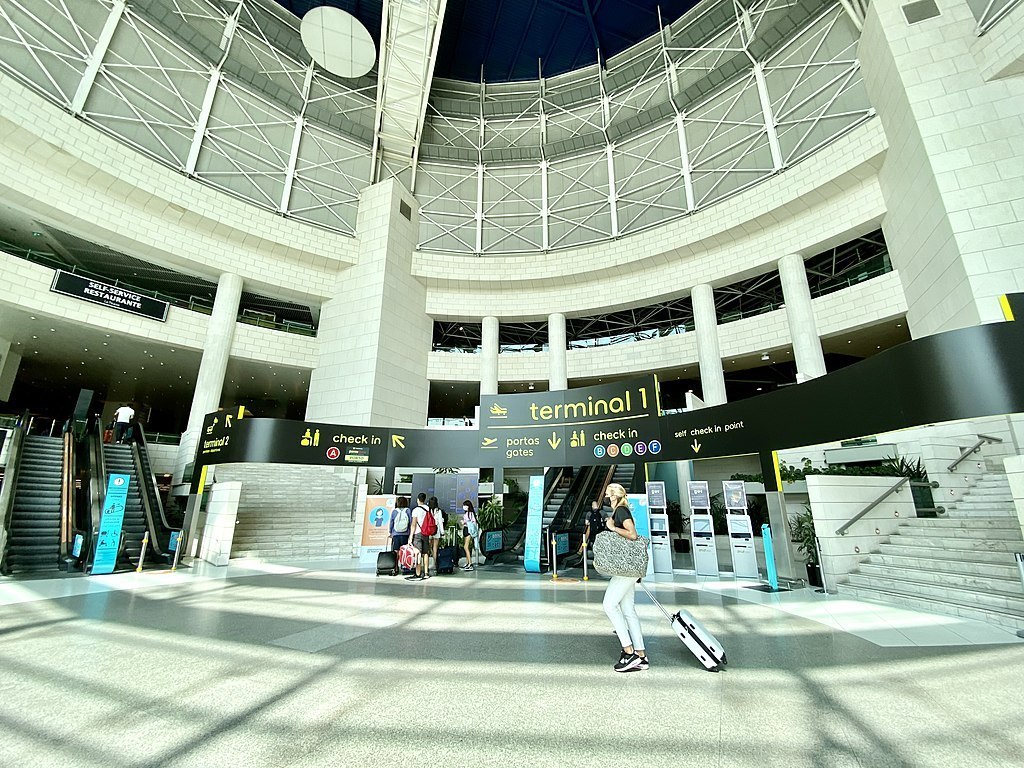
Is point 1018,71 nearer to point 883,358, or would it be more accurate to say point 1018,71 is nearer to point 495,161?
point 883,358

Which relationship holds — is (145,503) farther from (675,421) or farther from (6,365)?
(6,365)

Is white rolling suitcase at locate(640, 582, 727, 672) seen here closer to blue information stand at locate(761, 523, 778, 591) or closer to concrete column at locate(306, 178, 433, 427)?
blue information stand at locate(761, 523, 778, 591)

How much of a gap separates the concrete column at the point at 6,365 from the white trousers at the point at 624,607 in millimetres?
26391

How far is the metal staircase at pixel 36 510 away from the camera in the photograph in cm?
891

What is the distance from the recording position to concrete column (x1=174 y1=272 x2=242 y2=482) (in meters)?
17.9

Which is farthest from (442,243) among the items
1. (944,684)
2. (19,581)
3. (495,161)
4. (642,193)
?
(944,684)

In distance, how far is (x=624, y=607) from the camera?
3.91 m

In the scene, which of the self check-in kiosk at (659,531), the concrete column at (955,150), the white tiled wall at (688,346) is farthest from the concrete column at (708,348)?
the self check-in kiosk at (659,531)

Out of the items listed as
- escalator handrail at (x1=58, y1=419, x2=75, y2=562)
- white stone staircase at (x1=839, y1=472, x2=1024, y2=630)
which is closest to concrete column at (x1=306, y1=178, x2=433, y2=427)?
escalator handrail at (x1=58, y1=419, x2=75, y2=562)

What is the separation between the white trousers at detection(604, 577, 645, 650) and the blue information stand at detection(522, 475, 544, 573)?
6199 millimetres

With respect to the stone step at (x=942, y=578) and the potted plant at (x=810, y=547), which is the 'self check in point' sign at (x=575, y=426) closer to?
the potted plant at (x=810, y=547)

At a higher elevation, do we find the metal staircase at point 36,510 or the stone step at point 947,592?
the metal staircase at point 36,510

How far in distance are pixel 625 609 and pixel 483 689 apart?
1.40 m

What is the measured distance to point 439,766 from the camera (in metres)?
2.24
